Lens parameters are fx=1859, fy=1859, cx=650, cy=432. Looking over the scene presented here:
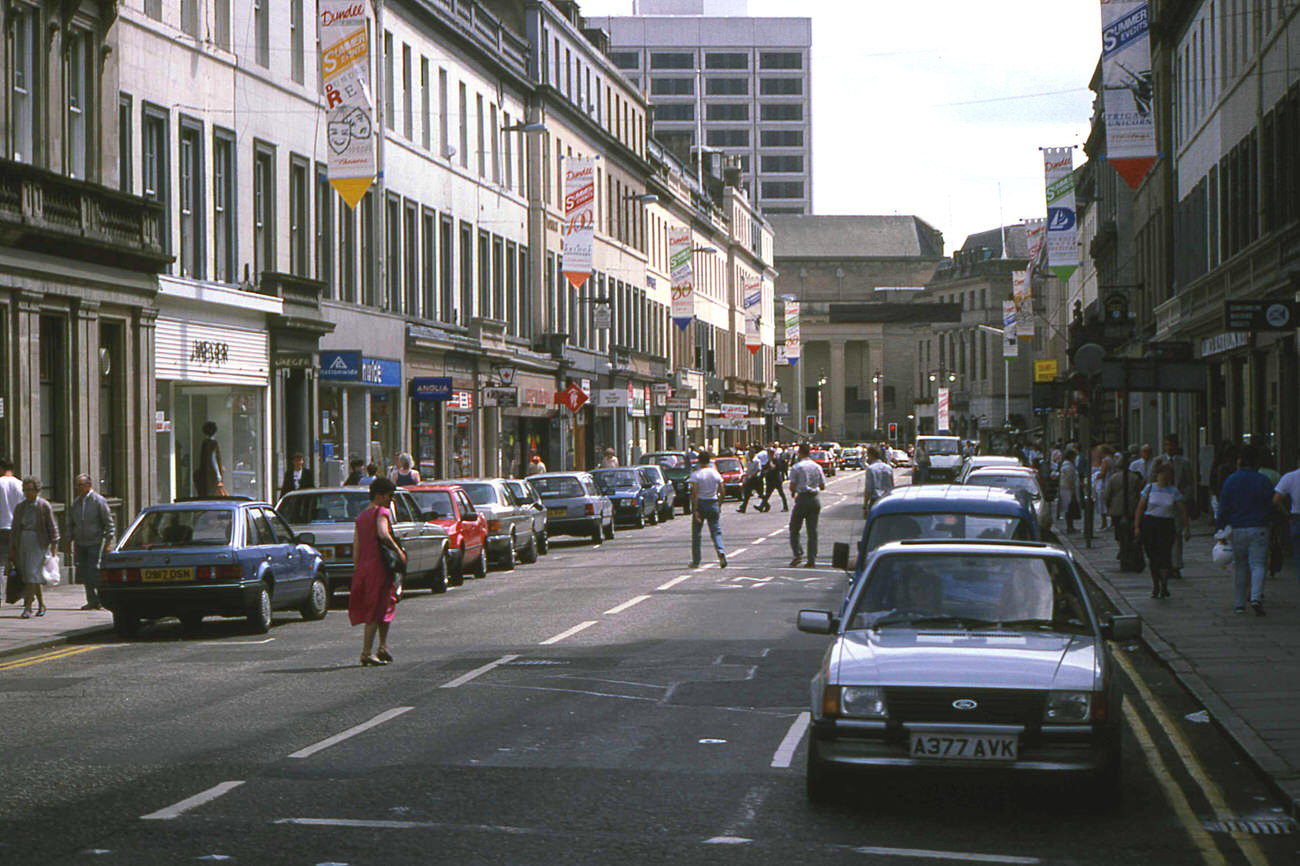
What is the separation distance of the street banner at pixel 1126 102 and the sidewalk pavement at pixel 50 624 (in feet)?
73.5

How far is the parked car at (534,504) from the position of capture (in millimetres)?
34969

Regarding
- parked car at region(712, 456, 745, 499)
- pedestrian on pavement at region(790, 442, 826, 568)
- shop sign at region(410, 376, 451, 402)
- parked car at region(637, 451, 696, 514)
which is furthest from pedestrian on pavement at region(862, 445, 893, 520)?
parked car at region(712, 456, 745, 499)

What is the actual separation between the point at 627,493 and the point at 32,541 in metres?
25.7

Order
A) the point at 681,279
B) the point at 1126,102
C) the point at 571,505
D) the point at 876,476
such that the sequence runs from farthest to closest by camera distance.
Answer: the point at 681,279, the point at 571,505, the point at 1126,102, the point at 876,476

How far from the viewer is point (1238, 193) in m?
36.5

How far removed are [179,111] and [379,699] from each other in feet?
68.9

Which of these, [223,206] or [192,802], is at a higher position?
[223,206]

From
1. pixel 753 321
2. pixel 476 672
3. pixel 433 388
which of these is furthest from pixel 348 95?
pixel 753 321

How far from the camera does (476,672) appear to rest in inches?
635

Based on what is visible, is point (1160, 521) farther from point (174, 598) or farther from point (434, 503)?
point (174, 598)

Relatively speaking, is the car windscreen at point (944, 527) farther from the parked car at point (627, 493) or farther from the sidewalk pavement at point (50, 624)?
the parked car at point (627, 493)

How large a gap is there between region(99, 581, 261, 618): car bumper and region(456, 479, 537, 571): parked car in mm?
11121

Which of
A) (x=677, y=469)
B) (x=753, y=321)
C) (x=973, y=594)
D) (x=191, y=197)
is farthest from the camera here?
(x=753, y=321)

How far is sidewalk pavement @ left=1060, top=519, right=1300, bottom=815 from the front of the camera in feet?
38.9
